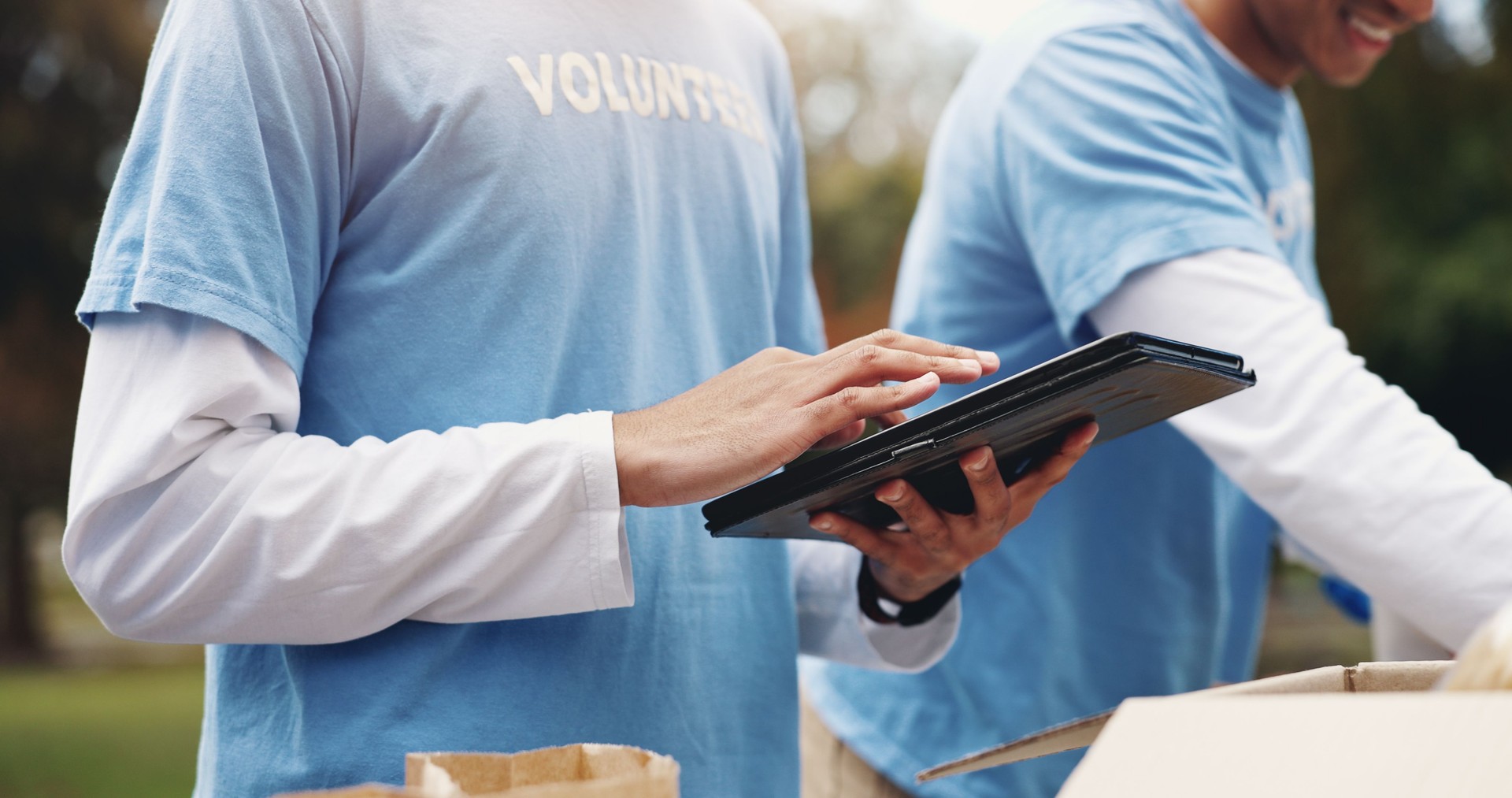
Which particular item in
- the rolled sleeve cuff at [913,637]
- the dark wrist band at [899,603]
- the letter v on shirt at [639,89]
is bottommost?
the rolled sleeve cuff at [913,637]

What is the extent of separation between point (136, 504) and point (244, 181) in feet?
0.89

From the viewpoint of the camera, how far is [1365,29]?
1.81 metres

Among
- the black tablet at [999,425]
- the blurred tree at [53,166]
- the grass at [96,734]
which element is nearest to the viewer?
the black tablet at [999,425]

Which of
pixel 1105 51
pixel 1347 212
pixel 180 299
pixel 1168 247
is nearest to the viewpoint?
pixel 180 299

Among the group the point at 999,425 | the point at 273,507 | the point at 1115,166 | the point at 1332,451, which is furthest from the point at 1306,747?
the point at 1115,166

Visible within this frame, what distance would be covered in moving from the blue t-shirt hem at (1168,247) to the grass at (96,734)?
7474mm

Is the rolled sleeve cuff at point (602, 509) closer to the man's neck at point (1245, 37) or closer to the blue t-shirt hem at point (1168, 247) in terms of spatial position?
the blue t-shirt hem at point (1168, 247)

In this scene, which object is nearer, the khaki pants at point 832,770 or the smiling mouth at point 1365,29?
the smiling mouth at point 1365,29

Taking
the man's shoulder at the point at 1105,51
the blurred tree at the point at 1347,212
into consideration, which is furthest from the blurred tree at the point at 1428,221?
the man's shoulder at the point at 1105,51

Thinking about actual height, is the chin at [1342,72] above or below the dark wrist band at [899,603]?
above

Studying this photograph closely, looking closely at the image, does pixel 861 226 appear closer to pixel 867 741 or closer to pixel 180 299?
pixel 867 741

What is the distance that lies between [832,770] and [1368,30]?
1.30m

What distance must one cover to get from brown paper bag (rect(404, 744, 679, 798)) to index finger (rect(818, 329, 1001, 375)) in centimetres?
42

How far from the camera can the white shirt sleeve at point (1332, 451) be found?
4.44 feet
